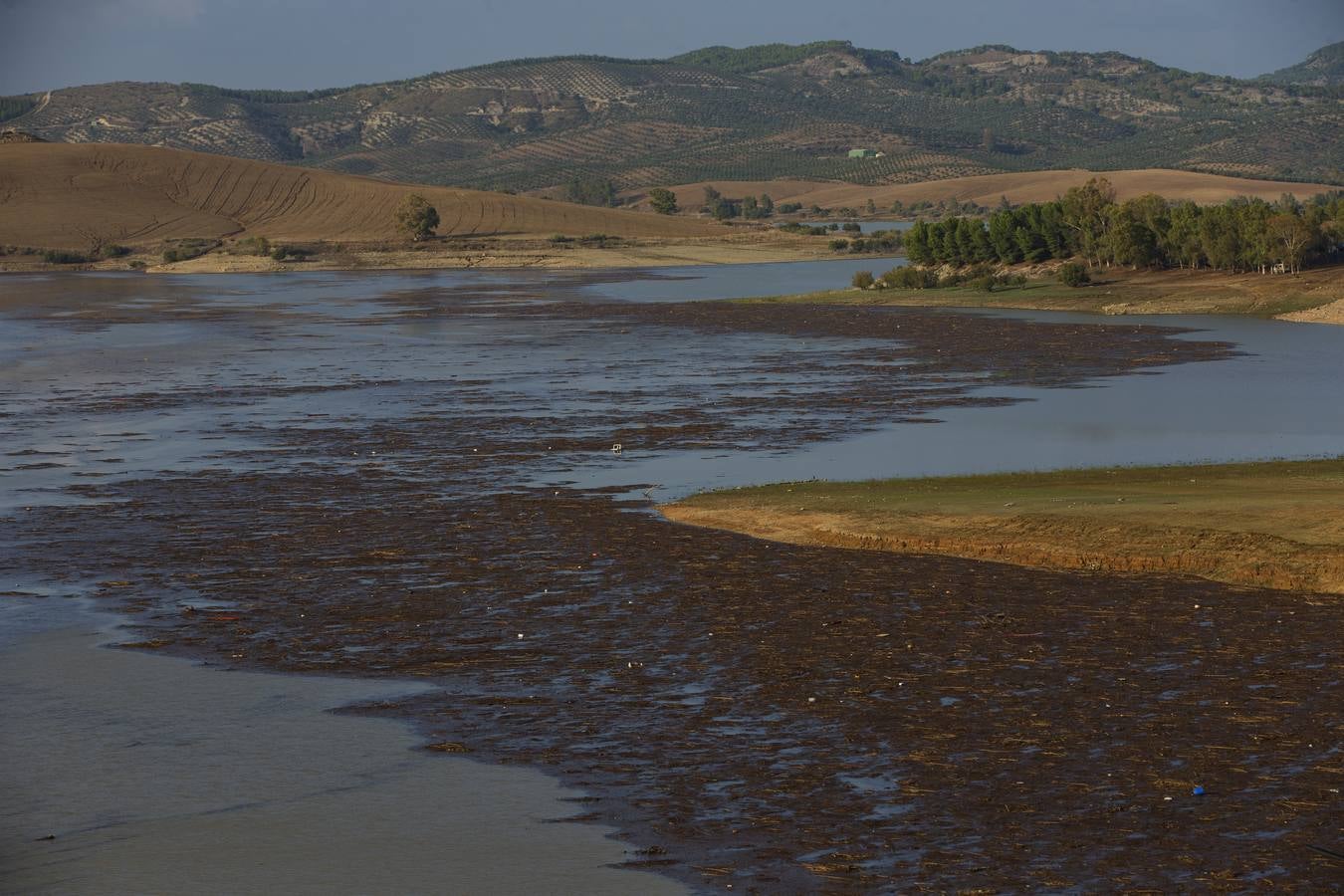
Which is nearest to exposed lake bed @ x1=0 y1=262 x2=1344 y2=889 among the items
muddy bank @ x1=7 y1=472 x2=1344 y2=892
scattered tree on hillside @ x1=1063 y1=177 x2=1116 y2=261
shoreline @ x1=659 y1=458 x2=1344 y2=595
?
muddy bank @ x1=7 y1=472 x2=1344 y2=892

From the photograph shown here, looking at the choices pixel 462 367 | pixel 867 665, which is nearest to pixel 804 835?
pixel 867 665

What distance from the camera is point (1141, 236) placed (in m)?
109

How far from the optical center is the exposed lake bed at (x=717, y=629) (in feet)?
55.9

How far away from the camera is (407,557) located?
30375 millimetres

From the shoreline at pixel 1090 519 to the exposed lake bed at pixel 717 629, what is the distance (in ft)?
3.01

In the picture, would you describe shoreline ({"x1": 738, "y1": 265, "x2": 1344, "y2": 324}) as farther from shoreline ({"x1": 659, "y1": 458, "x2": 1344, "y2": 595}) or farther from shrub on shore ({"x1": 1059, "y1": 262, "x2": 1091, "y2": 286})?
shoreline ({"x1": 659, "y1": 458, "x2": 1344, "y2": 595})

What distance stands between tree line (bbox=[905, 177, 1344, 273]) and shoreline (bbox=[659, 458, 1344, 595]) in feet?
220

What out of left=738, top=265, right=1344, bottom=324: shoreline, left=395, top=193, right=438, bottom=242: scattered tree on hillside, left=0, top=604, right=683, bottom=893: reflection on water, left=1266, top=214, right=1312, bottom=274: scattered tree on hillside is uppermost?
left=395, top=193, right=438, bottom=242: scattered tree on hillside

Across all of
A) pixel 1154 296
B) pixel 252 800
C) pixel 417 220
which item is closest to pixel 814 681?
pixel 252 800

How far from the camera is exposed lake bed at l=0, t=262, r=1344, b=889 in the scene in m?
17.0

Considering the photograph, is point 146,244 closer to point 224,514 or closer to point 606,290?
point 606,290

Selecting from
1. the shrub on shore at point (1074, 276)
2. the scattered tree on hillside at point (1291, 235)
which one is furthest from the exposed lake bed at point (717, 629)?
the shrub on shore at point (1074, 276)

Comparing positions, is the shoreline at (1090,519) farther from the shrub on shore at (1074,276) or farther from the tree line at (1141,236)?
the shrub on shore at (1074,276)

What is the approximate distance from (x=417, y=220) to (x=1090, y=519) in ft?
567
